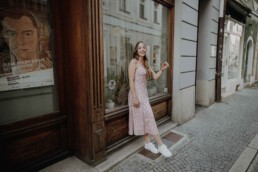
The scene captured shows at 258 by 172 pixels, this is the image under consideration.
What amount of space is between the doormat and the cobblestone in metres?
0.11

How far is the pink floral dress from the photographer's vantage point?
3.40m

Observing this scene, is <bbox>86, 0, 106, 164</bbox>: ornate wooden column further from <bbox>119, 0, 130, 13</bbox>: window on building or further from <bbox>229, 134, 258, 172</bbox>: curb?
<bbox>229, 134, 258, 172</bbox>: curb

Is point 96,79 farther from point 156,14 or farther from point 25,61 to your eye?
point 156,14

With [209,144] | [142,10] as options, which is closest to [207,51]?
[142,10]

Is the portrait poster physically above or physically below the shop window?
below

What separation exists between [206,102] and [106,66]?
179 inches

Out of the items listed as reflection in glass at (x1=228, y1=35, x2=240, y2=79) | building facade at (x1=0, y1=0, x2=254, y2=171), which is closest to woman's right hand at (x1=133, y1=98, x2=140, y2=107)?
building facade at (x1=0, y1=0, x2=254, y2=171)

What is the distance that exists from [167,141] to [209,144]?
0.84 meters

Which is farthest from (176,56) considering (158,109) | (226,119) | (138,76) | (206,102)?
(206,102)

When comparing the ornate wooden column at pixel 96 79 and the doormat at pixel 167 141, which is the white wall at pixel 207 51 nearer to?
the doormat at pixel 167 141

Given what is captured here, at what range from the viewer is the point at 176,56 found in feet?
15.6

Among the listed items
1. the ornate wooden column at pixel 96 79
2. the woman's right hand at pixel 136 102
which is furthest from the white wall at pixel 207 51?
the ornate wooden column at pixel 96 79

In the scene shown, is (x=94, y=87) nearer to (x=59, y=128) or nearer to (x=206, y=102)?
(x=59, y=128)

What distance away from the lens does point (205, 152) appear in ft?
11.9
